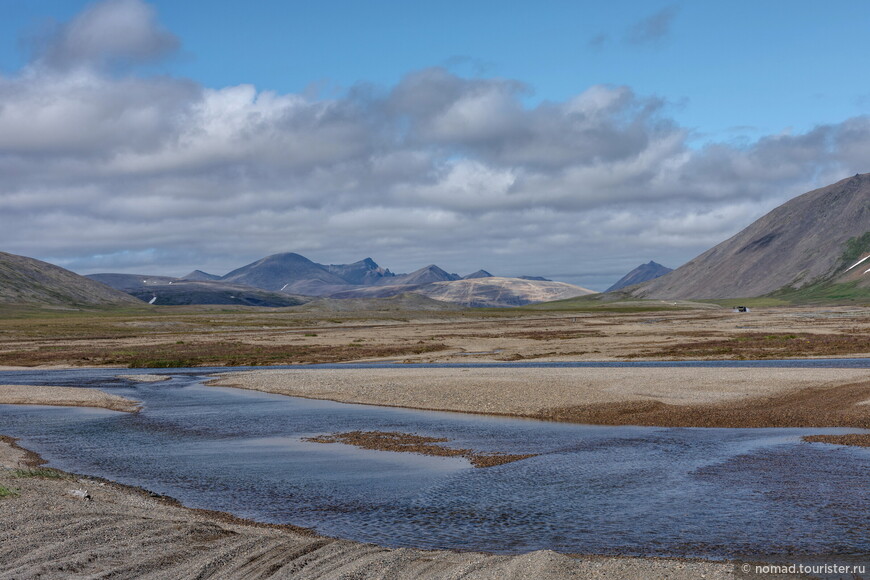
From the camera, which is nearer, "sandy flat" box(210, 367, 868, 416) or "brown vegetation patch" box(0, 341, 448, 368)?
"sandy flat" box(210, 367, 868, 416)

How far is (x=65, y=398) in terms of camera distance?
190 feet

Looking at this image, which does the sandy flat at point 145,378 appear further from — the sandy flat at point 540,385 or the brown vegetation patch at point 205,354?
the brown vegetation patch at point 205,354

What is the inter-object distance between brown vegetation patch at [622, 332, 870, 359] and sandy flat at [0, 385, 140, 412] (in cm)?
5199

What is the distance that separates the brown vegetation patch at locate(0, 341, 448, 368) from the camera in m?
94.7

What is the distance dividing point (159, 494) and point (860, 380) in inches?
1745

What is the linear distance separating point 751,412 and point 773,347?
5158 centimetres

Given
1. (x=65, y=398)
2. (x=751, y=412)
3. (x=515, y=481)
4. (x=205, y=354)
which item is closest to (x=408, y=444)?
(x=515, y=481)

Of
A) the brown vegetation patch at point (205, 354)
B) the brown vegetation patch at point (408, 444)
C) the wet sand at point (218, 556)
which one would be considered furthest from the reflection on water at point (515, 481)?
the brown vegetation patch at point (205, 354)

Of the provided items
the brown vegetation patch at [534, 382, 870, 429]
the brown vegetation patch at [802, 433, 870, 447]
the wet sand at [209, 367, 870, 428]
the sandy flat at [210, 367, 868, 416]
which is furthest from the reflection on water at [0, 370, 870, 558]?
the sandy flat at [210, 367, 868, 416]

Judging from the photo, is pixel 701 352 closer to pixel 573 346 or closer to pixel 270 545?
pixel 573 346

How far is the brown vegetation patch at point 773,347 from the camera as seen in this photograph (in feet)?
264

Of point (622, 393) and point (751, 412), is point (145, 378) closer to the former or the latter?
point (622, 393)

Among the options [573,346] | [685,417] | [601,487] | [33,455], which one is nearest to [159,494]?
[33,455]

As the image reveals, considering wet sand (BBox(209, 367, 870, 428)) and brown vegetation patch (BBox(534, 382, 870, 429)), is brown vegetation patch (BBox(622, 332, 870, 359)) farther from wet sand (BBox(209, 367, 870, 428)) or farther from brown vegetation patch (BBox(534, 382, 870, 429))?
brown vegetation patch (BBox(534, 382, 870, 429))
